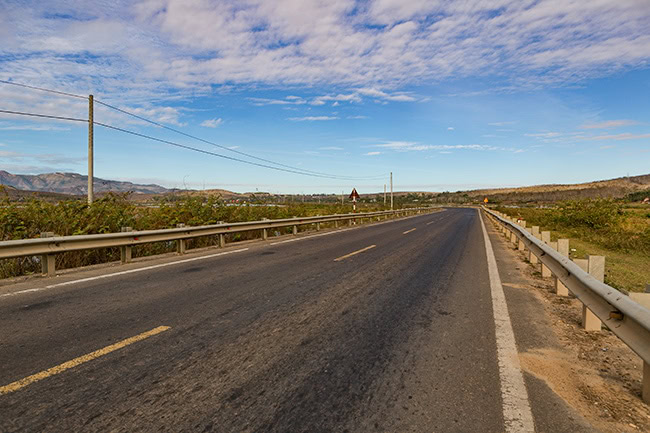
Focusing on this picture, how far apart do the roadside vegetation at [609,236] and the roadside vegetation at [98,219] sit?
40.7 ft

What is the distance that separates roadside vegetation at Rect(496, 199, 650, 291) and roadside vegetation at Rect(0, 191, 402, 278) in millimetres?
12413

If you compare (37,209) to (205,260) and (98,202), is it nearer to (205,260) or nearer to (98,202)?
(98,202)

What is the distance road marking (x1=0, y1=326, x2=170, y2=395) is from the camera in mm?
3037

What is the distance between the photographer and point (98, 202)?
39.1ft

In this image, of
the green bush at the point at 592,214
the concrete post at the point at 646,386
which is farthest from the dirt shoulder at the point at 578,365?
the green bush at the point at 592,214

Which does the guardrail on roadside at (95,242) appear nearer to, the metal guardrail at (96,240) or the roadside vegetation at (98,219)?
the metal guardrail at (96,240)

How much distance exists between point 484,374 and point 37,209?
37.2 ft

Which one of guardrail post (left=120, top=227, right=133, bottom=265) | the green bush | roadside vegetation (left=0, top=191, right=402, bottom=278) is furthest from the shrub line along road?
the green bush

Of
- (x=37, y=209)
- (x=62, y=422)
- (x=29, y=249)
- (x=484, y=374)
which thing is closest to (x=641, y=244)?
(x=484, y=374)

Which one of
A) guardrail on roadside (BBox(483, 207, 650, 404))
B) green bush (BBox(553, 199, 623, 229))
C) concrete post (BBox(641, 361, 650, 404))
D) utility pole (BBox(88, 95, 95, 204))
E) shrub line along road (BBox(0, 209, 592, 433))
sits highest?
utility pole (BBox(88, 95, 95, 204))

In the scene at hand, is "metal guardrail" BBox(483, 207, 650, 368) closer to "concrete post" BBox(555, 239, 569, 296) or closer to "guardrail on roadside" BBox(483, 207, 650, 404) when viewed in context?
"guardrail on roadside" BBox(483, 207, 650, 404)

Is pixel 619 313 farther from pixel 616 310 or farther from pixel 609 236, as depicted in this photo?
pixel 609 236

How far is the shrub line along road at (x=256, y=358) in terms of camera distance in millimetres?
2699

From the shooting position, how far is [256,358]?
3.68 metres
